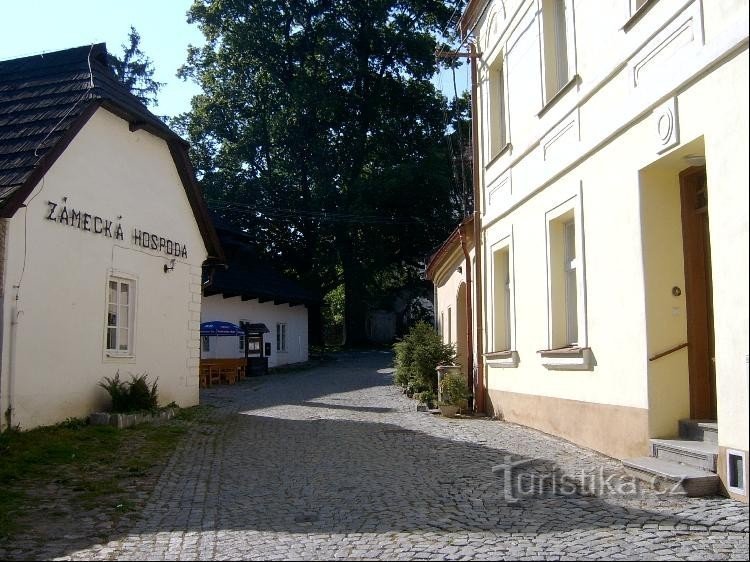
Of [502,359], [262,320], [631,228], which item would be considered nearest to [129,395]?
[502,359]

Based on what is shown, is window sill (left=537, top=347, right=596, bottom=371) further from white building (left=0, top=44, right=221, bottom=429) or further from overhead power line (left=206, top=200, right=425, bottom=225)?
overhead power line (left=206, top=200, right=425, bottom=225)

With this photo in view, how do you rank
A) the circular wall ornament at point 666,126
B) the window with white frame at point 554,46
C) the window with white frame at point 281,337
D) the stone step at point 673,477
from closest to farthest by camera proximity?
the stone step at point 673,477
the circular wall ornament at point 666,126
the window with white frame at point 554,46
the window with white frame at point 281,337

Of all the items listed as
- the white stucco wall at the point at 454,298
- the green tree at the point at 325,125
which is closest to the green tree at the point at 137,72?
the green tree at the point at 325,125

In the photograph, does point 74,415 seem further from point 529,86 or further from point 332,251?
point 332,251

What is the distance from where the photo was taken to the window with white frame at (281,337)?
3397cm

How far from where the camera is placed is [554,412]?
34.6 feet

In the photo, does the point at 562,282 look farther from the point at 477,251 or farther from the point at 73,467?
the point at 73,467

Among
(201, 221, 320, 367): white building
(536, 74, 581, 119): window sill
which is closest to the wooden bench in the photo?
(201, 221, 320, 367): white building

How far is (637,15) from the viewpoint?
26.5 feet

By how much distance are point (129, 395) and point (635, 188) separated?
345 inches

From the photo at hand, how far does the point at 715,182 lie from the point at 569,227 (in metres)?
4.16

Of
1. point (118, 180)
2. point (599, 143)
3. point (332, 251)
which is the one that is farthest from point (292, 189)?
point (599, 143)

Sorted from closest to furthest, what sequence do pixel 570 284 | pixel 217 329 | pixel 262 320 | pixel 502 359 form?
1. pixel 570 284
2. pixel 502 359
3. pixel 217 329
4. pixel 262 320

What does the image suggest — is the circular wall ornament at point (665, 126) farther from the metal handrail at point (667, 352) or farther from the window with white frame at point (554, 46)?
the window with white frame at point (554, 46)
